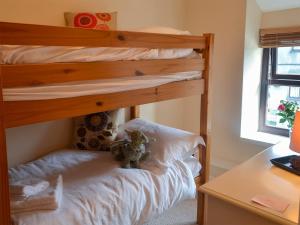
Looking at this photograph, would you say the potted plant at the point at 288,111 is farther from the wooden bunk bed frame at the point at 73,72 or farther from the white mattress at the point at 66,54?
the white mattress at the point at 66,54

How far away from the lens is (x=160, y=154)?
203 cm

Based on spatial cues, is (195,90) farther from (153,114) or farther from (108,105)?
(153,114)

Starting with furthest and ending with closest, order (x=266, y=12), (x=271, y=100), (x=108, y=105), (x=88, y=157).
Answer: (x=271, y=100), (x=266, y=12), (x=88, y=157), (x=108, y=105)

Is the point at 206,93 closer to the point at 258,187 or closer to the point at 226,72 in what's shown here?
the point at 226,72

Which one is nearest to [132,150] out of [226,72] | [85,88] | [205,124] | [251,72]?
[205,124]

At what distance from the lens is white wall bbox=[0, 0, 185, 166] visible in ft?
6.70

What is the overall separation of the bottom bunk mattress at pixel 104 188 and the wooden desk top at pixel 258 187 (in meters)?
0.50

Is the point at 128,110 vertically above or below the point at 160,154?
above

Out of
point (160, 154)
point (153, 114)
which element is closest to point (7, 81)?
point (160, 154)

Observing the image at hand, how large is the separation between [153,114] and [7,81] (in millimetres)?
1925

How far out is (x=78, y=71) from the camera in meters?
1.37

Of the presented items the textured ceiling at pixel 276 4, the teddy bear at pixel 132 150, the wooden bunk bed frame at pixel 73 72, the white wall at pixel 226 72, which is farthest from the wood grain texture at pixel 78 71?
the textured ceiling at pixel 276 4

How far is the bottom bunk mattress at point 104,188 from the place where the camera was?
1.45 metres

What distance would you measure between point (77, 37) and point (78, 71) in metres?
0.15
